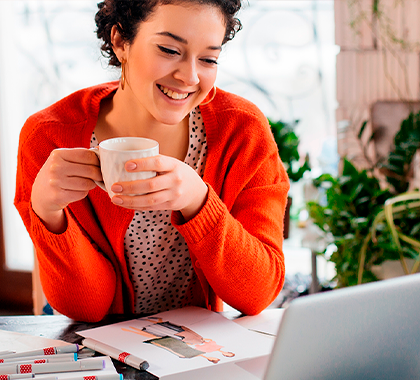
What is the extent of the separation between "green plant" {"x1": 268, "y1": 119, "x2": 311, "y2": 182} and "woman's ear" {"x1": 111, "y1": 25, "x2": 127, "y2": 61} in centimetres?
93

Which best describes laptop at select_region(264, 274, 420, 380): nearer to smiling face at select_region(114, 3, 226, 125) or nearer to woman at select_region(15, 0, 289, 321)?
woman at select_region(15, 0, 289, 321)

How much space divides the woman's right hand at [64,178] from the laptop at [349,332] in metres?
0.42

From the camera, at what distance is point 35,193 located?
34.5 inches

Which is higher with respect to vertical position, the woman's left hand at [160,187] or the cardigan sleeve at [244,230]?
the woman's left hand at [160,187]

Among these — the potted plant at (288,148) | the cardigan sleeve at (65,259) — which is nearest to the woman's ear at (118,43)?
the cardigan sleeve at (65,259)

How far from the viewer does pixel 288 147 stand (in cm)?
185

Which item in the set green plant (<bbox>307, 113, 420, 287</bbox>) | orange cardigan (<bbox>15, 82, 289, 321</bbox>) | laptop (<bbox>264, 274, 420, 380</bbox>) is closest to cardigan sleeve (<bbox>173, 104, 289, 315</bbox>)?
orange cardigan (<bbox>15, 82, 289, 321</bbox>)

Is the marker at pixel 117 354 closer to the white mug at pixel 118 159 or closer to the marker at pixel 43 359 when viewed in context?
the marker at pixel 43 359

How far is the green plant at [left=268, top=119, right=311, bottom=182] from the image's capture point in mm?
1852

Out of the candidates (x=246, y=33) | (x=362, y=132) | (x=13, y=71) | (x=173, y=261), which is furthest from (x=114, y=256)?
(x=13, y=71)

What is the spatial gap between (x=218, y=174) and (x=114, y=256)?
0.31 metres

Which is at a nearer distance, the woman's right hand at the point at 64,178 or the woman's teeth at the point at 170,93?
the woman's right hand at the point at 64,178

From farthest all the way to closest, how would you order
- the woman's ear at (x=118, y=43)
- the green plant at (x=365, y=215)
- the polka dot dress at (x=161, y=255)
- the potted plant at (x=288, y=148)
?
1. the potted plant at (x=288, y=148)
2. the green plant at (x=365, y=215)
3. the polka dot dress at (x=161, y=255)
4. the woman's ear at (x=118, y=43)

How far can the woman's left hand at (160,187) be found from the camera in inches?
28.2
